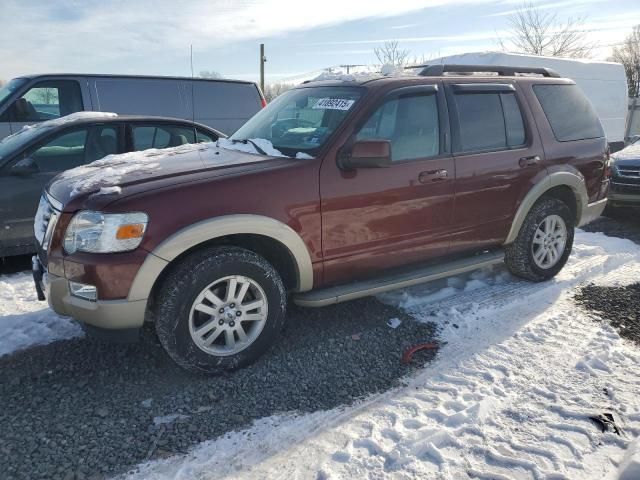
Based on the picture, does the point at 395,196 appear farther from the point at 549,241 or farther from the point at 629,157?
the point at 629,157

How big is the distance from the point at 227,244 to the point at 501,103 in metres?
2.77

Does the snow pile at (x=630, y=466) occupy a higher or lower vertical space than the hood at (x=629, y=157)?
lower

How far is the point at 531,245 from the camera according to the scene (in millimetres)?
4848

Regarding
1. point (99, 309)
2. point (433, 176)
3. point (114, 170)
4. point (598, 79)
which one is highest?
point (598, 79)

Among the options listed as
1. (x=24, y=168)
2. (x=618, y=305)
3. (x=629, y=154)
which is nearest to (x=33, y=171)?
(x=24, y=168)

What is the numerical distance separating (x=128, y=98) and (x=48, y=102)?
1.13 metres

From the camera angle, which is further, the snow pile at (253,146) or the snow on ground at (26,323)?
the snow on ground at (26,323)

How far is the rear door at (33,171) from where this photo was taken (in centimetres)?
504

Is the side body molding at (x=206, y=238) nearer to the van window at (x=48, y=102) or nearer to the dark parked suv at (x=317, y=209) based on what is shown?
the dark parked suv at (x=317, y=209)

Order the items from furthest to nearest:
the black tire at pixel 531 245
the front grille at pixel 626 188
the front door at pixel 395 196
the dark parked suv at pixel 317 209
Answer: the front grille at pixel 626 188 → the black tire at pixel 531 245 → the front door at pixel 395 196 → the dark parked suv at pixel 317 209

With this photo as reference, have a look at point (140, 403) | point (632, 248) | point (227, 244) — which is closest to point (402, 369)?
point (227, 244)

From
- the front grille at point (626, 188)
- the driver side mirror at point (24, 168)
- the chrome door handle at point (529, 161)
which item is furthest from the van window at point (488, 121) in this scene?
the front grille at point (626, 188)

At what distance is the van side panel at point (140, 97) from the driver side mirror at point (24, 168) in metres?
3.01

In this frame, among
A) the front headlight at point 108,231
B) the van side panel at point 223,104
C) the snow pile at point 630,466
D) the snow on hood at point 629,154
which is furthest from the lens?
the van side panel at point 223,104
